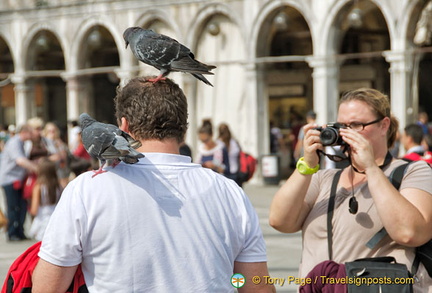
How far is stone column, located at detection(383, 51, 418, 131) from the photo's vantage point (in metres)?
16.0

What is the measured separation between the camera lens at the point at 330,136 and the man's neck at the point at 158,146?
881mm

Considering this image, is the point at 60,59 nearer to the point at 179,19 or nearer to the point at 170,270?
the point at 179,19

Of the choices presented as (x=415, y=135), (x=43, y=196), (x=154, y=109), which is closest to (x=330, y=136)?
(x=154, y=109)

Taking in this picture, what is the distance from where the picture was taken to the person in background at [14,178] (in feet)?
34.9

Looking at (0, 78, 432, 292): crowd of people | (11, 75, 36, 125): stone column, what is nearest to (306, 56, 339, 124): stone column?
(11, 75, 36, 125): stone column

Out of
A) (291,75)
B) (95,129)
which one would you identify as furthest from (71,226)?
(291,75)

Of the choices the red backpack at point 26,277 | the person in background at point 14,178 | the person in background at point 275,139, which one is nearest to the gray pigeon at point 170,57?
the red backpack at point 26,277

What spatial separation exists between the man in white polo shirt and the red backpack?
0.05m

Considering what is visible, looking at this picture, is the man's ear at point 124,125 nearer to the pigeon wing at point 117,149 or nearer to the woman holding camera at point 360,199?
the pigeon wing at point 117,149

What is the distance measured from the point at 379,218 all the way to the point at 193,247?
104 cm

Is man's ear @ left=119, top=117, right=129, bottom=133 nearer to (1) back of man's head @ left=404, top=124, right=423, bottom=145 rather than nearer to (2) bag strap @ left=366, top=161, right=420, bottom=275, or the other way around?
(2) bag strap @ left=366, top=161, right=420, bottom=275

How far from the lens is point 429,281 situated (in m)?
3.15

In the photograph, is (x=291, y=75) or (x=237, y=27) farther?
(x=291, y=75)

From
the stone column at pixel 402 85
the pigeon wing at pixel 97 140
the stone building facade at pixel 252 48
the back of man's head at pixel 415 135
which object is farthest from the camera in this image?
the stone building facade at pixel 252 48
